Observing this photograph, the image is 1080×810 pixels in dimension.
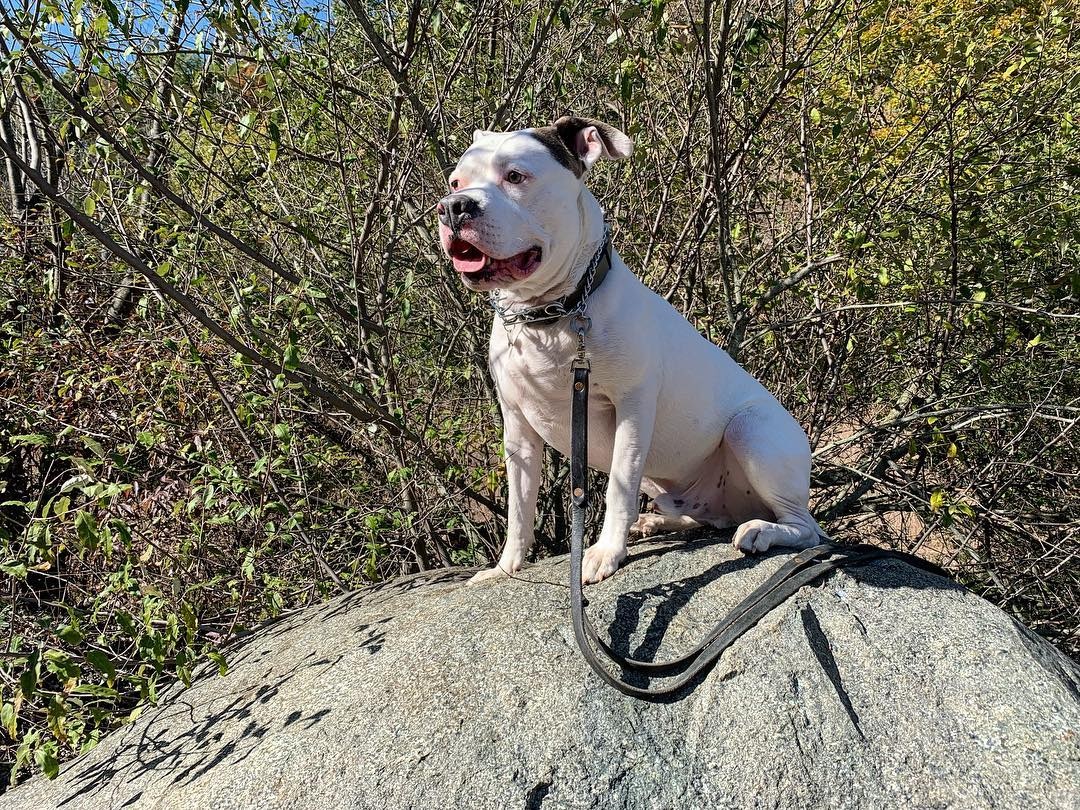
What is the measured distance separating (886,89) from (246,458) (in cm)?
417

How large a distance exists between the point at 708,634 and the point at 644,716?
1.31ft

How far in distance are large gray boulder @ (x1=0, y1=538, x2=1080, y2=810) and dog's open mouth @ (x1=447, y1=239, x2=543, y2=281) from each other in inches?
48.4

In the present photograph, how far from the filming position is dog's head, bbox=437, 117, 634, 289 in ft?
9.34

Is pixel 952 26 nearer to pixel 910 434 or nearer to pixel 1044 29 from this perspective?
pixel 1044 29

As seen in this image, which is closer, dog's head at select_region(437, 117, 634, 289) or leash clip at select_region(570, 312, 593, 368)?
dog's head at select_region(437, 117, 634, 289)

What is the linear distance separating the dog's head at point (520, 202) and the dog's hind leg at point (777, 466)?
1.10m

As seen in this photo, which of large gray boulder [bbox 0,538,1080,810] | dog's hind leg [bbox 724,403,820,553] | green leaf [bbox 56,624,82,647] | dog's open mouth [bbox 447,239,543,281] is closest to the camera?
large gray boulder [bbox 0,538,1080,810]

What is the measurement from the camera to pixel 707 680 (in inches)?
113

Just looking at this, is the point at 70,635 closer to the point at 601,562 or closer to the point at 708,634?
the point at 601,562

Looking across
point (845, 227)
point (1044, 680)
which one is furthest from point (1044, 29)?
point (1044, 680)

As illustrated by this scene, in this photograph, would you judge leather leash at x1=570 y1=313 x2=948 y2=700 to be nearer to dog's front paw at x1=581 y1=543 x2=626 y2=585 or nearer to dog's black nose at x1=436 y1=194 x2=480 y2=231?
dog's front paw at x1=581 y1=543 x2=626 y2=585

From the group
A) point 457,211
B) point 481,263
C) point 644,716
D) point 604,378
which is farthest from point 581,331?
point 644,716

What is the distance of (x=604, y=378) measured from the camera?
3.24 meters

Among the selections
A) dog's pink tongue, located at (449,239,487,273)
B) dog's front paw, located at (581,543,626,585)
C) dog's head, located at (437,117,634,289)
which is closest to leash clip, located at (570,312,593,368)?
dog's head, located at (437,117,634,289)
